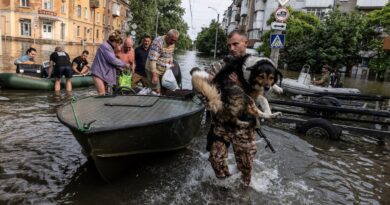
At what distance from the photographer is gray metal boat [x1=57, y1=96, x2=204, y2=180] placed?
3.92m

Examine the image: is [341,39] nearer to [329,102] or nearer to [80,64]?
[329,102]

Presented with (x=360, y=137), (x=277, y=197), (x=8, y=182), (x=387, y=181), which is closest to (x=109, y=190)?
(x=8, y=182)

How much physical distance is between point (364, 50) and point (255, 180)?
91.5ft

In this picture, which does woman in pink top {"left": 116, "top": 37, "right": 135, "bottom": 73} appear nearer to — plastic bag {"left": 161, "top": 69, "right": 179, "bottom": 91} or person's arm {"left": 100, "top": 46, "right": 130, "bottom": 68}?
person's arm {"left": 100, "top": 46, "right": 130, "bottom": 68}

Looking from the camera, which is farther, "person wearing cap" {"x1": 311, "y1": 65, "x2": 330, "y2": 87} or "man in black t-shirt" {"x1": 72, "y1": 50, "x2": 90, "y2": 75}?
"person wearing cap" {"x1": 311, "y1": 65, "x2": 330, "y2": 87}

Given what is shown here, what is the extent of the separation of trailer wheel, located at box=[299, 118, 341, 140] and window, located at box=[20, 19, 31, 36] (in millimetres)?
41873

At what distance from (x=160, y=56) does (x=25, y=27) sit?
133ft

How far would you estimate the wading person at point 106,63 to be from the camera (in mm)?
6883

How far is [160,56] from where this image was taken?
727 cm

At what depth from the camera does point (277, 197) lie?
461 cm

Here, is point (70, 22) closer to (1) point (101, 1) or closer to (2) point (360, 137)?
(1) point (101, 1)

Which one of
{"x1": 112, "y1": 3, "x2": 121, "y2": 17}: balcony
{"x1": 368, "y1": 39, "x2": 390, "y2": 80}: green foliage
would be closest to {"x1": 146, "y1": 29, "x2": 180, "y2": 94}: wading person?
{"x1": 368, "y1": 39, "x2": 390, "y2": 80}: green foliage

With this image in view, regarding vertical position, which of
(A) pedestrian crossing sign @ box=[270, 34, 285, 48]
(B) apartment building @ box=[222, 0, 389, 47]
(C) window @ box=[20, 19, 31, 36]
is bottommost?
(A) pedestrian crossing sign @ box=[270, 34, 285, 48]

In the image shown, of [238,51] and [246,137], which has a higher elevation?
[238,51]
